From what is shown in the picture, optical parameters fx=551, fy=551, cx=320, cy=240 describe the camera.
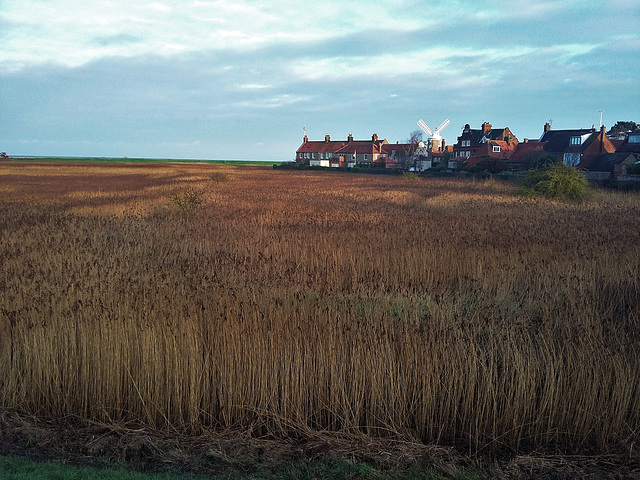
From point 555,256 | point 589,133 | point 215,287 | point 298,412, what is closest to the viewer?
point 298,412

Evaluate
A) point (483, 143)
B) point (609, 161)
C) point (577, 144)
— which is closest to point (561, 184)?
point (609, 161)

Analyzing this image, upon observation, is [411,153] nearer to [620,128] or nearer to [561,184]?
[620,128]

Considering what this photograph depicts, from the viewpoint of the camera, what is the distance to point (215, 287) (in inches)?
344

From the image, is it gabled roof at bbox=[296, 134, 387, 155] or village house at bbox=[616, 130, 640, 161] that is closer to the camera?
village house at bbox=[616, 130, 640, 161]

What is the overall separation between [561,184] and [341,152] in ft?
267

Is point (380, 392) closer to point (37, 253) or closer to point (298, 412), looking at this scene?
point (298, 412)

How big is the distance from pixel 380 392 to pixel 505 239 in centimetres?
892

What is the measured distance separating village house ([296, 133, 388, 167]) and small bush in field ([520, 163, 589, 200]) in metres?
74.1

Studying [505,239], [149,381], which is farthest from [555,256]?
[149,381]

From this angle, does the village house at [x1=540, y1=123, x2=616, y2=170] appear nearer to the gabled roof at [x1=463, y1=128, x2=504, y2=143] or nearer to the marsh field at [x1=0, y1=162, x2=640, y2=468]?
the gabled roof at [x1=463, y1=128, x2=504, y2=143]

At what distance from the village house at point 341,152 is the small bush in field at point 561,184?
74147 millimetres

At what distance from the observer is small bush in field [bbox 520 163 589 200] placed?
29.2 metres

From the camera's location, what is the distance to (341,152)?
10919cm

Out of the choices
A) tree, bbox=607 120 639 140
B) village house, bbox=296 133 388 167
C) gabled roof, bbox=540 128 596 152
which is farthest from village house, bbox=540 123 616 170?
village house, bbox=296 133 388 167
